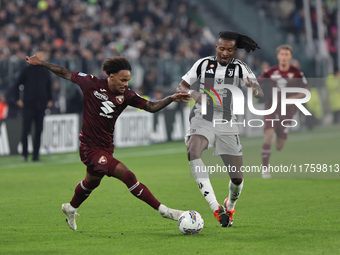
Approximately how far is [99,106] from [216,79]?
1.47 m

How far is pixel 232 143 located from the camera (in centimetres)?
776

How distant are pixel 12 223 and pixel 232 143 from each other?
2.76 m

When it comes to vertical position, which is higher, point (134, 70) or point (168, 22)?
point (168, 22)

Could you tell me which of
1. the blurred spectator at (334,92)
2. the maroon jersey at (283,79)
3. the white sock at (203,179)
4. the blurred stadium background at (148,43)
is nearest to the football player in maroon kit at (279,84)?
the maroon jersey at (283,79)

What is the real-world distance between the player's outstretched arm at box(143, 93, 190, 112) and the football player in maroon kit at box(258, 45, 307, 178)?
16.1 feet

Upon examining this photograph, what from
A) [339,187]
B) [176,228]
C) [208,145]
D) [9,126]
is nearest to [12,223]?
[176,228]

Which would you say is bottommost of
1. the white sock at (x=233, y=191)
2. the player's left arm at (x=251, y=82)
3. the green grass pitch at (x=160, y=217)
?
the green grass pitch at (x=160, y=217)

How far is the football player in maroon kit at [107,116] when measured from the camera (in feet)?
23.5

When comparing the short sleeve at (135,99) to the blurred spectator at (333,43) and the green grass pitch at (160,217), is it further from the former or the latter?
the blurred spectator at (333,43)

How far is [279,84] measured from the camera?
489 inches

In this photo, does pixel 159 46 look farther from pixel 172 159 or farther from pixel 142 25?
pixel 172 159

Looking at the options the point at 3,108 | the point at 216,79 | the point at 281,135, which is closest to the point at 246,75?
the point at 216,79

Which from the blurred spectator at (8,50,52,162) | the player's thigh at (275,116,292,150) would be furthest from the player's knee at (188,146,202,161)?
the blurred spectator at (8,50,52,162)

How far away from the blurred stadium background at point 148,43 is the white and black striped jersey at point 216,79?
8062 millimetres
